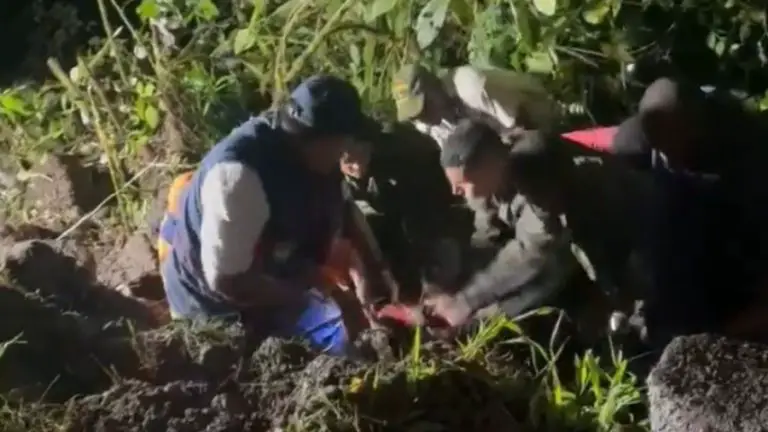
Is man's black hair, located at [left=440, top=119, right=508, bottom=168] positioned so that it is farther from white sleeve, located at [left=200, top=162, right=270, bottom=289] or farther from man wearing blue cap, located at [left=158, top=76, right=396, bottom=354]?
white sleeve, located at [left=200, top=162, right=270, bottom=289]

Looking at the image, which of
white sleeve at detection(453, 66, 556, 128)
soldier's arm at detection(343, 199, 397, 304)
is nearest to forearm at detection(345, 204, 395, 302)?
soldier's arm at detection(343, 199, 397, 304)

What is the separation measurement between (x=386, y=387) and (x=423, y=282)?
1.00 ft

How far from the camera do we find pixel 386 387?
1.04 metres

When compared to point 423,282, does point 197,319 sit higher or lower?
higher

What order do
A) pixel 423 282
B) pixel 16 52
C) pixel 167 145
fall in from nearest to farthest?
1. pixel 423 282
2. pixel 167 145
3. pixel 16 52

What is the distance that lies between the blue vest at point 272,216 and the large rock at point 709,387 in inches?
14.9

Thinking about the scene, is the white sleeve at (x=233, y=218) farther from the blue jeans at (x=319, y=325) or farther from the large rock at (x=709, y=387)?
the large rock at (x=709, y=387)

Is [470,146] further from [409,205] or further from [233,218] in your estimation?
[233,218]

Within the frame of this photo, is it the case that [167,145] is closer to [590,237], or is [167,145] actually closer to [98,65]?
[98,65]

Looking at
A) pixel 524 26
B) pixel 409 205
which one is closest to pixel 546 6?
pixel 524 26

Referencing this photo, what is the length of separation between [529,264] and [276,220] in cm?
28

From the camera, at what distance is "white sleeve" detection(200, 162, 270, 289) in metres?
1.21

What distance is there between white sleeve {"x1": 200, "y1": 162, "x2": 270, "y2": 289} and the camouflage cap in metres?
0.26

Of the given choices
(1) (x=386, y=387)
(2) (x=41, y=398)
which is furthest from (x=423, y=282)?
(2) (x=41, y=398)
